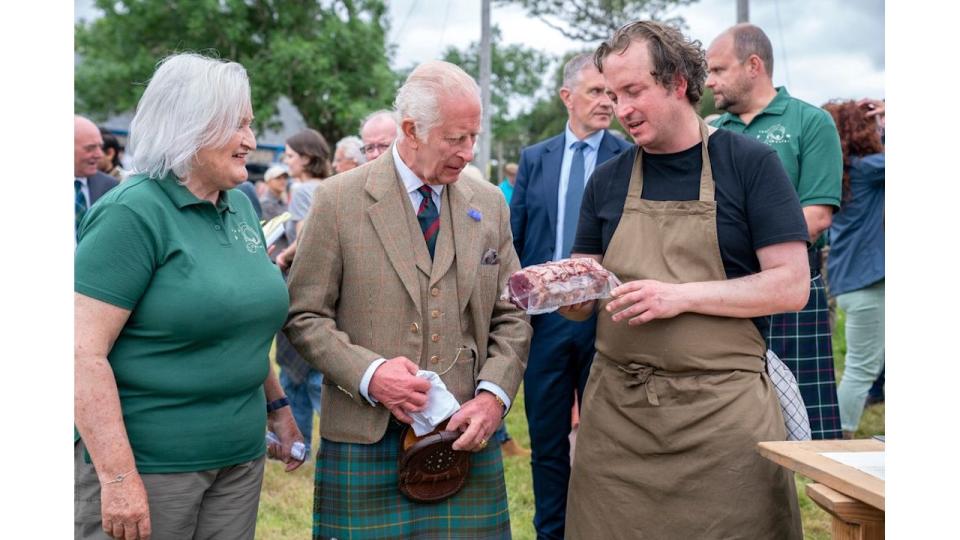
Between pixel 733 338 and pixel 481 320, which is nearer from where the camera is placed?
pixel 733 338

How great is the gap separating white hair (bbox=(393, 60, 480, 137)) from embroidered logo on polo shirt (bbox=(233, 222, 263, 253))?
0.57m

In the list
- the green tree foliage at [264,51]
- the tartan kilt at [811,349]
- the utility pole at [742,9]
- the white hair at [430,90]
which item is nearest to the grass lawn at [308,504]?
the tartan kilt at [811,349]

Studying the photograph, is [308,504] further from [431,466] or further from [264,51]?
[264,51]

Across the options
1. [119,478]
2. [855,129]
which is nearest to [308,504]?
[119,478]

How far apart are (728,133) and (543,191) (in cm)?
162

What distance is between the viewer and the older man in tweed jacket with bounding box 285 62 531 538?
259 centimetres

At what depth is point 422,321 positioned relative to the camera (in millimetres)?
2629

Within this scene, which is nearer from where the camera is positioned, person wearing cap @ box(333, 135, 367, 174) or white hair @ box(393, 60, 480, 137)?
white hair @ box(393, 60, 480, 137)

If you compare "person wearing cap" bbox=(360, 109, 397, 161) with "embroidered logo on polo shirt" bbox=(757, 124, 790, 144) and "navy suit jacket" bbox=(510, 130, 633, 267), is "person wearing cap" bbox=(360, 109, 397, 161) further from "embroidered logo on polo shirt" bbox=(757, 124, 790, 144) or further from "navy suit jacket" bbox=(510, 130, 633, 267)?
"embroidered logo on polo shirt" bbox=(757, 124, 790, 144)

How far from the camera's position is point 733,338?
2.41 m

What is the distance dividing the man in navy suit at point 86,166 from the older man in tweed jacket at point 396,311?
10.4ft

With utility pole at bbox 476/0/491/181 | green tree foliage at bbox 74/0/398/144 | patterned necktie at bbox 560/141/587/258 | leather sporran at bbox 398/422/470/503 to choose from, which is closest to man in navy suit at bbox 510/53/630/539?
patterned necktie at bbox 560/141/587/258

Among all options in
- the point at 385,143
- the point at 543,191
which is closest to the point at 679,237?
the point at 543,191

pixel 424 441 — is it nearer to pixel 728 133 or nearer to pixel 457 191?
pixel 457 191
